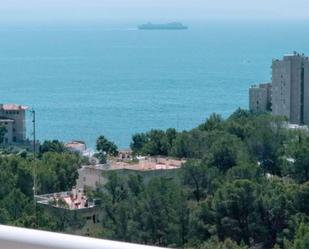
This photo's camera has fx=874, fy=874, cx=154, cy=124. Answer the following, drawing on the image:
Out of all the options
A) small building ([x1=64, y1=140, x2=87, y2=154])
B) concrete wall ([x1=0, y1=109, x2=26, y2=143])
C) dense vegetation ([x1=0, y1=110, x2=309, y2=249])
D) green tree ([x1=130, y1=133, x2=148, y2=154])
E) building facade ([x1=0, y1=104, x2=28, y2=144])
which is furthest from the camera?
concrete wall ([x1=0, y1=109, x2=26, y2=143])

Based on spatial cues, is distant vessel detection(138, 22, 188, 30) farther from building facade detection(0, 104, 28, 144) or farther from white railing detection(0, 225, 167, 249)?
white railing detection(0, 225, 167, 249)

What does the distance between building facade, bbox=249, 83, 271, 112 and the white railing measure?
2103cm

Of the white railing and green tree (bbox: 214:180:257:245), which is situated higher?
the white railing

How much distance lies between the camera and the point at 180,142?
12.3 meters

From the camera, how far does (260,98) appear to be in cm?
2217

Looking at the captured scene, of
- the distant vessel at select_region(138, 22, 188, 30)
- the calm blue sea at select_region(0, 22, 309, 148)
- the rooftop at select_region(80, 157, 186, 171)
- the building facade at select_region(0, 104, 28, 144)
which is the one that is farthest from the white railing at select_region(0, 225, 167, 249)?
the distant vessel at select_region(138, 22, 188, 30)

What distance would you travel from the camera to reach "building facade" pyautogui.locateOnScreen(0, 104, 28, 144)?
19047 millimetres

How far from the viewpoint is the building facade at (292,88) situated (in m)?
19.7

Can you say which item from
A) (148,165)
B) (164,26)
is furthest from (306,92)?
(164,26)

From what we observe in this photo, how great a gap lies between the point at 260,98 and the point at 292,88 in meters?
2.14

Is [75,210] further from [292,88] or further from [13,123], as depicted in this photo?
[292,88]

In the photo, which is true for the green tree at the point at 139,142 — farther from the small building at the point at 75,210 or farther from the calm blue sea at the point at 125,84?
the calm blue sea at the point at 125,84

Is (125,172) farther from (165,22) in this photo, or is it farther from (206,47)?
(165,22)

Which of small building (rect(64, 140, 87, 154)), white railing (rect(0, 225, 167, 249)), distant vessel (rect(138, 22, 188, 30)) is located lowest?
small building (rect(64, 140, 87, 154))
